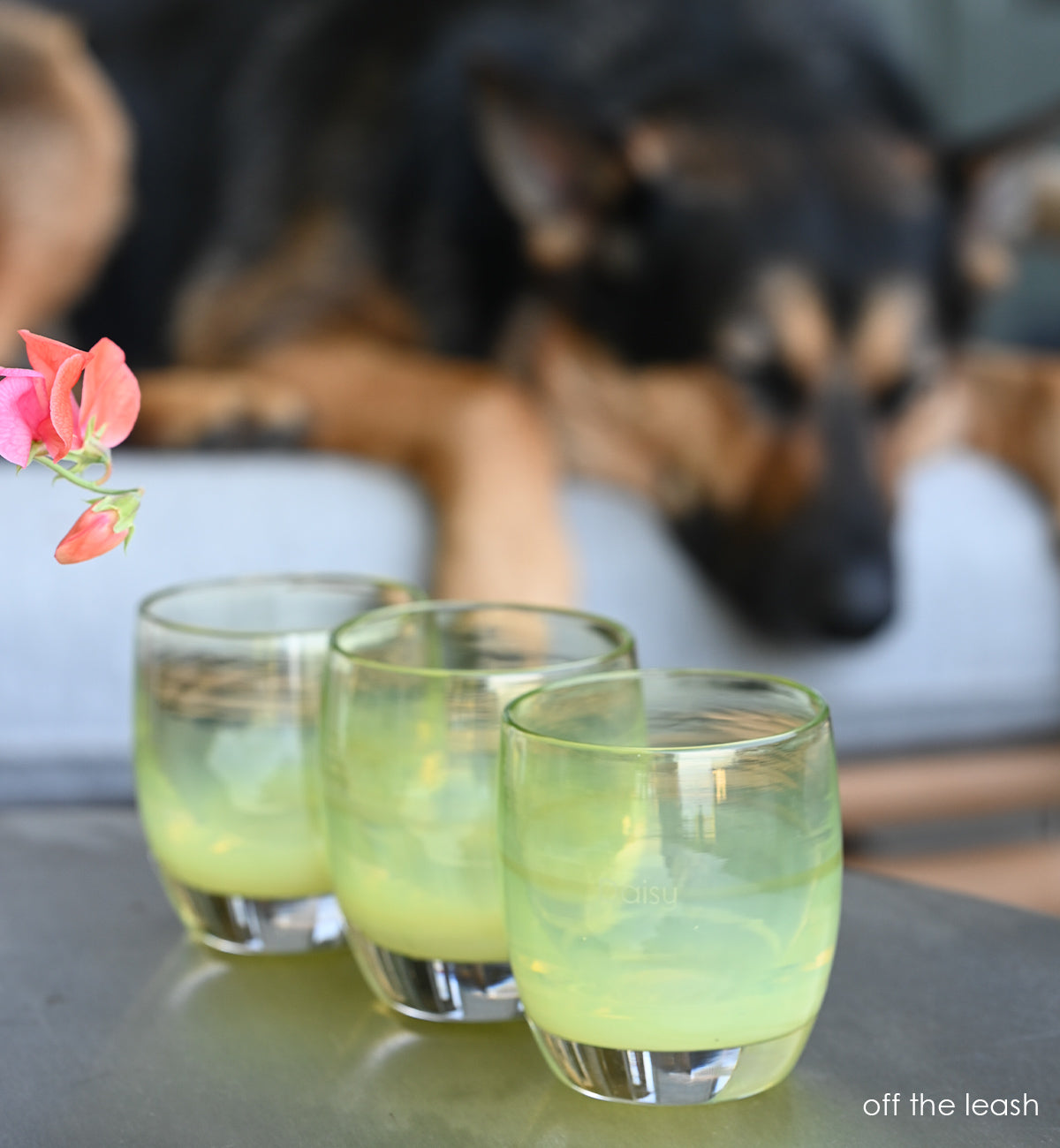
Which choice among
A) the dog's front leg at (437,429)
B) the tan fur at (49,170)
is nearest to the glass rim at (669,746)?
the dog's front leg at (437,429)

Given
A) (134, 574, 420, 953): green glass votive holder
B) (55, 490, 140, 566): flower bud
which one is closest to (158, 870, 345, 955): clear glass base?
(134, 574, 420, 953): green glass votive holder

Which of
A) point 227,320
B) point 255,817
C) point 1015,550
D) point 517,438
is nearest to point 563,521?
point 517,438

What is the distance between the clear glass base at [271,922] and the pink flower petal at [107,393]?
218mm

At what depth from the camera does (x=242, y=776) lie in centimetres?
49

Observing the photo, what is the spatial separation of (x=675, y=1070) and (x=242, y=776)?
20cm

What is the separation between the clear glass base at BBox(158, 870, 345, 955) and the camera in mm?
494

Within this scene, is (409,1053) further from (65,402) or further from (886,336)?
(886,336)

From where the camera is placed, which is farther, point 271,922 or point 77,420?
point 271,922

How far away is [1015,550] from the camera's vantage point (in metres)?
1.41

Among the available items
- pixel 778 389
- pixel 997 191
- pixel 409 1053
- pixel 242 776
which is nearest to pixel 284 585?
pixel 242 776

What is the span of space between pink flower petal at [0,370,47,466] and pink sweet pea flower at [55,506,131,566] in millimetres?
21

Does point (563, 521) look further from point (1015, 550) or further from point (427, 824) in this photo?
point (427, 824)

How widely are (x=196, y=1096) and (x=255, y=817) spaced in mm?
108

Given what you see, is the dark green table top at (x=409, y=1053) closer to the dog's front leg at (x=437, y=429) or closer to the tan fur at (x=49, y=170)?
the dog's front leg at (x=437, y=429)
